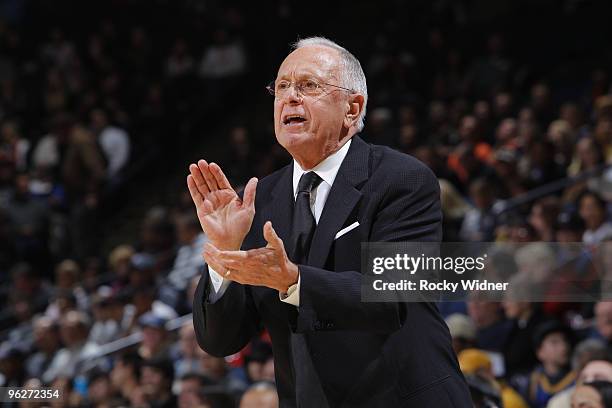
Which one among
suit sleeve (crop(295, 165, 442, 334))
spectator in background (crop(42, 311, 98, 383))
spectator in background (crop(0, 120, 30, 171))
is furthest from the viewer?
spectator in background (crop(0, 120, 30, 171))

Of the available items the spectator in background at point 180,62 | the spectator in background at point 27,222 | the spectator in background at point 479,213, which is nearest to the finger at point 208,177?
the spectator in background at point 479,213

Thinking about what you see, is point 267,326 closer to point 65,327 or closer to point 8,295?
point 65,327

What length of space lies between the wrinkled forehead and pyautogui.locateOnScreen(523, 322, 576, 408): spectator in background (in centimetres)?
321

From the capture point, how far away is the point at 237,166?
444 inches

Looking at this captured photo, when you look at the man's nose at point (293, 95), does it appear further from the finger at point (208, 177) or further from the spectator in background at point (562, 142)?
the spectator in background at point (562, 142)

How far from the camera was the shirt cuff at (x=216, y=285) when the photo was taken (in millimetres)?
3082

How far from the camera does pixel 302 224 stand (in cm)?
308

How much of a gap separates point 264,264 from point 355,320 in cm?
29

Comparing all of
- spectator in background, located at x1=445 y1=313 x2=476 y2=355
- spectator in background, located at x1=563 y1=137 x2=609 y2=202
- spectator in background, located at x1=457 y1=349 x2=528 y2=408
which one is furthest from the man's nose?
spectator in background, located at x1=563 y1=137 x2=609 y2=202

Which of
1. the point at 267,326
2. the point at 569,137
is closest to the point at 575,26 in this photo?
the point at 569,137

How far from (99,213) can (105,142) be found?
797mm

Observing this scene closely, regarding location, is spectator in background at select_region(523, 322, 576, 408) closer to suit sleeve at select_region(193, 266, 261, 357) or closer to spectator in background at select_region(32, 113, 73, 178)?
suit sleeve at select_region(193, 266, 261, 357)

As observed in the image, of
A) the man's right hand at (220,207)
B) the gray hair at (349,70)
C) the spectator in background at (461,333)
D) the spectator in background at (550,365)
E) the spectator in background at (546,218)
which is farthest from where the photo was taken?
the spectator in background at (546,218)

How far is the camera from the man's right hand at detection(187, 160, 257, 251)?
2.96m
